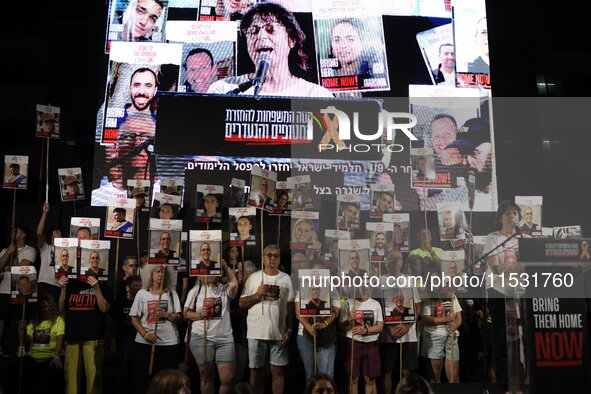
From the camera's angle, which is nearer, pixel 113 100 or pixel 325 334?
pixel 325 334

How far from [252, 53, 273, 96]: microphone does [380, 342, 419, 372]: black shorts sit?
250cm

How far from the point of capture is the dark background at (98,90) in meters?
5.83

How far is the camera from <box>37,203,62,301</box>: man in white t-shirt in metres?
5.44

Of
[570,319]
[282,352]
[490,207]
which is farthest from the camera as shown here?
[490,207]

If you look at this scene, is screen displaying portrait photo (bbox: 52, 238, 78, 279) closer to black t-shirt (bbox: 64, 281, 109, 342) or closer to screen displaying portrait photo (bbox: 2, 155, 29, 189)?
black t-shirt (bbox: 64, 281, 109, 342)

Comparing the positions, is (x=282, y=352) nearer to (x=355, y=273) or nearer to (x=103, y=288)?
(x=355, y=273)

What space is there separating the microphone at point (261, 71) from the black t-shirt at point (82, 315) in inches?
88.9

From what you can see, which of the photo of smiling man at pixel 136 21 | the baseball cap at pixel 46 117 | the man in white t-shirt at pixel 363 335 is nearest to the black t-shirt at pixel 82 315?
the baseball cap at pixel 46 117

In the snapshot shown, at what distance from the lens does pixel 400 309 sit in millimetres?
5230

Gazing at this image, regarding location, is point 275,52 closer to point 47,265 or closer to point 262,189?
point 262,189

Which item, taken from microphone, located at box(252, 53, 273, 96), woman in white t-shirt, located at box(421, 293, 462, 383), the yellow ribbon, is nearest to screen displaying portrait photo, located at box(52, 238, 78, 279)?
microphone, located at box(252, 53, 273, 96)

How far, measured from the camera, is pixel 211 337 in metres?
5.19

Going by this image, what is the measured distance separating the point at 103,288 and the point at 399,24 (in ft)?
11.5

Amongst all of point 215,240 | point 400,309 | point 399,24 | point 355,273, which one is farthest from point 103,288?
point 399,24
